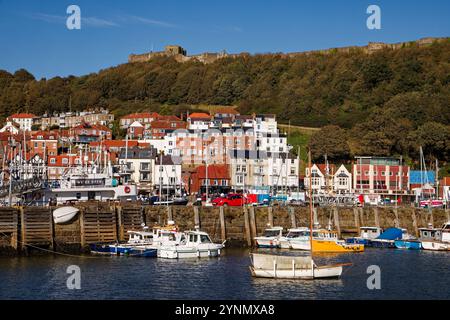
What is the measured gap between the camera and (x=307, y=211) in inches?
2190

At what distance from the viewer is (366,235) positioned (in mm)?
55000

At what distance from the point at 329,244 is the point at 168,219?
1121cm

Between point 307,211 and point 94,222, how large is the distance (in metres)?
17.3

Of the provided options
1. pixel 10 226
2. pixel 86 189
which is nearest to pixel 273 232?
pixel 86 189

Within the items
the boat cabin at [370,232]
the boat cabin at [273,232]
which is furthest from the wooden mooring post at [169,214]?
the boat cabin at [370,232]

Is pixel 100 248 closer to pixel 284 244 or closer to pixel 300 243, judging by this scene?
pixel 284 244

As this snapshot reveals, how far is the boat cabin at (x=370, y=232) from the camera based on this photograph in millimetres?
55031

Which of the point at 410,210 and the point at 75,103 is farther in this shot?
the point at 75,103

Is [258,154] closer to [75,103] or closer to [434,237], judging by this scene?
[434,237]

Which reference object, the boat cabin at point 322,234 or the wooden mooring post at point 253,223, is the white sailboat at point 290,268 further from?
the wooden mooring post at point 253,223

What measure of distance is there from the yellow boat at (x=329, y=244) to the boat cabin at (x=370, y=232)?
477cm

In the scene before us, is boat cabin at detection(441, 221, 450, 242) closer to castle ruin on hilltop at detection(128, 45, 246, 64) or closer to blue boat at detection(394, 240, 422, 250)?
blue boat at detection(394, 240, 422, 250)

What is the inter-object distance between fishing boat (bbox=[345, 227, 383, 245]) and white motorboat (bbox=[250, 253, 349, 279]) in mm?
16601
